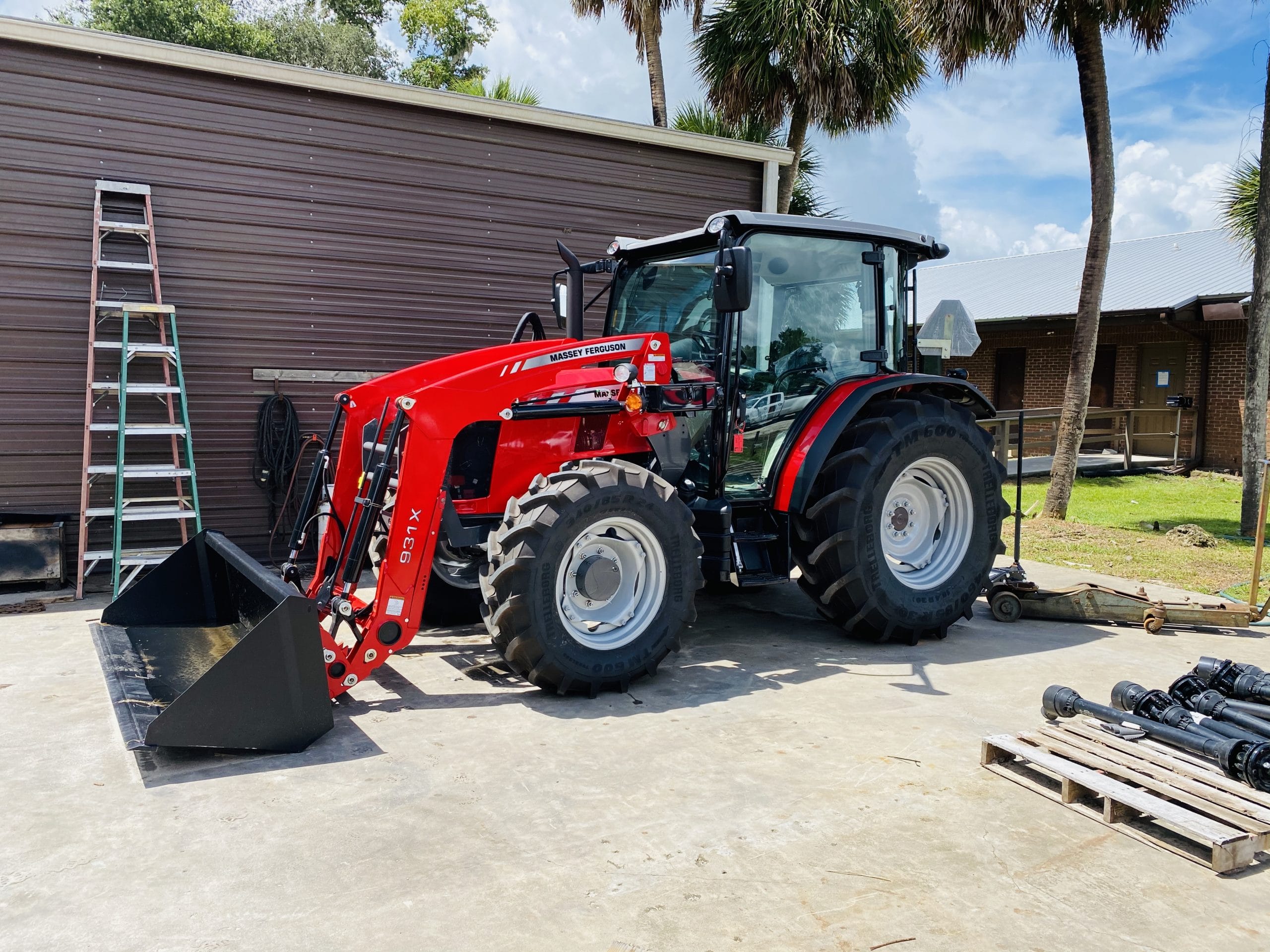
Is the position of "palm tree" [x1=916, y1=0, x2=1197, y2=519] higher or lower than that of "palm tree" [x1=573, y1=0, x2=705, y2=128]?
lower

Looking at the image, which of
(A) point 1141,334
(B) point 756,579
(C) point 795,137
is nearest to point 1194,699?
(B) point 756,579

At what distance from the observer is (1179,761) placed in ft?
11.9

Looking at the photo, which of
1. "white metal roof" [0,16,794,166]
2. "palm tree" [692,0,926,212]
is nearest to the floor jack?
"white metal roof" [0,16,794,166]

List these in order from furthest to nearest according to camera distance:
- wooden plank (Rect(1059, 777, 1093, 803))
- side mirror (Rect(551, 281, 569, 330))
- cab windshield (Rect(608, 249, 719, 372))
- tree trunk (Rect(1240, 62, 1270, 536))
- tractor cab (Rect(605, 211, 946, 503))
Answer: tree trunk (Rect(1240, 62, 1270, 536))
side mirror (Rect(551, 281, 569, 330))
cab windshield (Rect(608, 249, 719, 372))
tractor cab (Rect(605, 211, 946, 503))
wooden plank (Rect(1059, 777, 1093, 803))

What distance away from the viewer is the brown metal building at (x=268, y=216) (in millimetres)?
6785

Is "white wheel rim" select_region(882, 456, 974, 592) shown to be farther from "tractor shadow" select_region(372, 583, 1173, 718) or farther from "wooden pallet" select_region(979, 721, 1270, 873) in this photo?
"wooden pallet" select_region(979, 721, 1270, 873)

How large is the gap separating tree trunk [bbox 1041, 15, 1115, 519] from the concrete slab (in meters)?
6.09

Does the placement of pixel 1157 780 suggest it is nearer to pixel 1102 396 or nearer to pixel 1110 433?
pixel 1110 433

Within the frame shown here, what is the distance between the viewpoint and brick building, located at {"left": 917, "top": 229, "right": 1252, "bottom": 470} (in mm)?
15930

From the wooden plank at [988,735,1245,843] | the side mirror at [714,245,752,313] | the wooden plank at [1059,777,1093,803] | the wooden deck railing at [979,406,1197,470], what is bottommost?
the wooden plank at [1059,777,1093,803]

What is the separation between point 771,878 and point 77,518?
19.7 feet

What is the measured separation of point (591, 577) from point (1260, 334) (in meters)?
8.15

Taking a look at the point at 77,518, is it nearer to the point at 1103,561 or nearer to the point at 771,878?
the point at 771,878

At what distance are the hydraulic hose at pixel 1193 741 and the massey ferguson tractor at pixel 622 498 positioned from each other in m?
1.27
